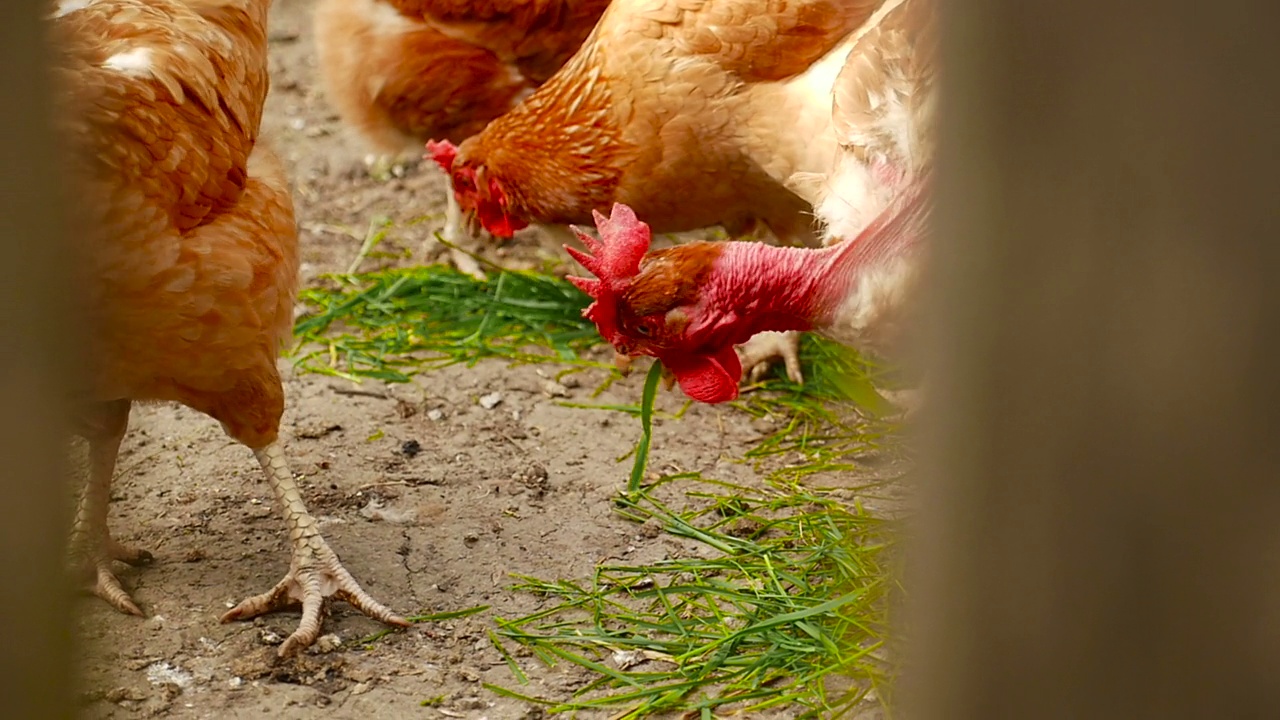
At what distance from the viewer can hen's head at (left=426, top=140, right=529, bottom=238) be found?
4.01 m

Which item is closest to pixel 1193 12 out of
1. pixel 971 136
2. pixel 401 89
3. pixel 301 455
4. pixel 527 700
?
pixel 971 136

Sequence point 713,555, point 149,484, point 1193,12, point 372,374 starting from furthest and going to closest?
point 372,374 → point 149,484 → point 713,555 → point 1193,12

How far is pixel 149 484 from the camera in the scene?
10.9 feet

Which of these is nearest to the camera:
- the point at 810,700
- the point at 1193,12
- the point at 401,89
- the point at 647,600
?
the point at 1193,12

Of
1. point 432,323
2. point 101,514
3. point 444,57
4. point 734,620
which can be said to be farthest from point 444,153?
point 734,620

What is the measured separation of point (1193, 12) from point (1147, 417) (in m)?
0.31

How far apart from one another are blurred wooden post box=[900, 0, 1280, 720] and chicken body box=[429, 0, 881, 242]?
2281 millimetres

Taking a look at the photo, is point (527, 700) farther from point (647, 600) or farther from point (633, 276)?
point (633, 276)

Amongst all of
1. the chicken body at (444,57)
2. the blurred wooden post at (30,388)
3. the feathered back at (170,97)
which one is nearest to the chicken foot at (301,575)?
the feathered back at (170,97)

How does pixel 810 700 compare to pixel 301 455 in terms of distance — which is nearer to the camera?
pixel 810 700

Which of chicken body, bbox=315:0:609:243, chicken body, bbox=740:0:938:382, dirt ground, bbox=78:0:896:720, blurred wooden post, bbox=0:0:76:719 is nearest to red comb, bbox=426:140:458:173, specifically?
chicken body, bbox=315:0:609:243

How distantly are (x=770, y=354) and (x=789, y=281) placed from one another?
1.26 meters

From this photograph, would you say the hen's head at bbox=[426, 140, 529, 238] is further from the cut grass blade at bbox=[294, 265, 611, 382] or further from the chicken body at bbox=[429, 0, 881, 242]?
the cut grass blade at bbox=[294, 265, 611, 382]

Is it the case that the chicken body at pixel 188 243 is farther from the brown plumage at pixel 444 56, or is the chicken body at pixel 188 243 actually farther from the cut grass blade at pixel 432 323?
the brown plumage at pixel 444 56
